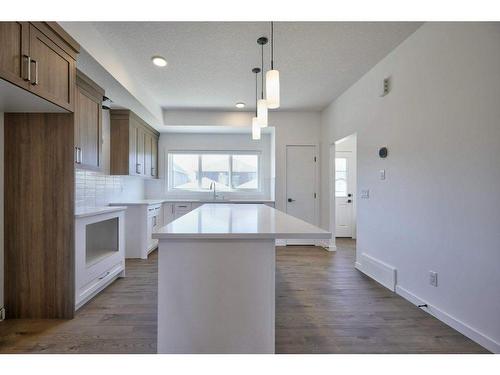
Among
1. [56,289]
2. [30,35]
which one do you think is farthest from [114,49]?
[56,289]

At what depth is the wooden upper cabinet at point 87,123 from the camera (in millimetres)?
2574

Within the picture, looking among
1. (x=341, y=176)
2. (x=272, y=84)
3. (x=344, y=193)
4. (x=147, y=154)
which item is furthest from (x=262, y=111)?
(x=344, y=193)

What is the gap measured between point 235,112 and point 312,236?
400cm

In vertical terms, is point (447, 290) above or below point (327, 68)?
below

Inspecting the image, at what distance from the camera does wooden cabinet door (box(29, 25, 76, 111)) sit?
1.76 meters

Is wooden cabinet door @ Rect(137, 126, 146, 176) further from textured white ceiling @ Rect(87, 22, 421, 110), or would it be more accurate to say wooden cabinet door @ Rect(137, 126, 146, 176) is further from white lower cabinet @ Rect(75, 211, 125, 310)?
white lower cabinet @ Rect(75, 211, 125, 310)

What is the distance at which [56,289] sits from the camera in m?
2.18

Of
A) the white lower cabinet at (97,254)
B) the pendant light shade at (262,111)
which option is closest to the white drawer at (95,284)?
the white lower cabinet at (97,254)

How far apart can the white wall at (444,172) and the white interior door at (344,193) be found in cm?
290

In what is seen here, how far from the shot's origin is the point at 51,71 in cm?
193

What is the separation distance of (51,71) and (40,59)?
11cm

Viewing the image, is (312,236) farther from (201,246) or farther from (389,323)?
(389,323)

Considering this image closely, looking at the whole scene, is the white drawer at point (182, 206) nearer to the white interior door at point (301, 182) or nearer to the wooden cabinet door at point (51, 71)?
the white interior door at point (301, 182)

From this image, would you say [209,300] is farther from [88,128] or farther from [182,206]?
[182,206]
